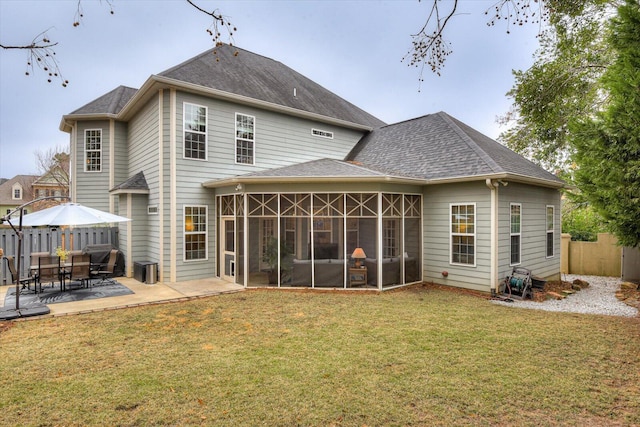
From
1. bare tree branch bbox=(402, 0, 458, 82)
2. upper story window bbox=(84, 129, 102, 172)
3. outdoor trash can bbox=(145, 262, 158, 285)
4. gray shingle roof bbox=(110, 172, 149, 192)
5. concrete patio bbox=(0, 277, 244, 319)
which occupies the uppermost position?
upper story window bbox=(84, 129, 102, 172)

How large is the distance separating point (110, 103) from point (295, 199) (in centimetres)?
973

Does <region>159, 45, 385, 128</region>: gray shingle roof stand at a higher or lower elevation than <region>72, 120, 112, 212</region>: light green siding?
higher

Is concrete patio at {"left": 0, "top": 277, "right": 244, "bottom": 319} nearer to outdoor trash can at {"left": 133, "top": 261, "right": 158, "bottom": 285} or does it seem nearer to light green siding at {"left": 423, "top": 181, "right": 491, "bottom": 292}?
Answer: outdoor trash can at {"left": 133, "top": 261, "right": 158, "bottom": 285}

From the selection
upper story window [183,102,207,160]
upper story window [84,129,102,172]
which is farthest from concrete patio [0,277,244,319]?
upper story window [84,129,102,172]

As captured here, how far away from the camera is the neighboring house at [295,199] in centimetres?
897

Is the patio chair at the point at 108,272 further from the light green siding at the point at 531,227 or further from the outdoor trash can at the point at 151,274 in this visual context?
the light green siding at the point at 531,227

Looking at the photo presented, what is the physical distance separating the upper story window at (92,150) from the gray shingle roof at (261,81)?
527 cm

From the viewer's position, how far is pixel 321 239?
902 centimetres

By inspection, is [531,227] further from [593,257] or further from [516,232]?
[593,257]

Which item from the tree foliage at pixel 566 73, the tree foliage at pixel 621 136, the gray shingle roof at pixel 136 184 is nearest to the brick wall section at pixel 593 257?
the tree foliage at pixel 566 73

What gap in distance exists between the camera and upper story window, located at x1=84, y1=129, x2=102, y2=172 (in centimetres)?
1281

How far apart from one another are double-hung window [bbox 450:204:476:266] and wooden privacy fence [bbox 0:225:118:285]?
11.4 m

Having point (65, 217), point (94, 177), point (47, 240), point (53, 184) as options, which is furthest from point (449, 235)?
point (53, 184)

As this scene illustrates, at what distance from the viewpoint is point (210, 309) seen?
7047 mm
